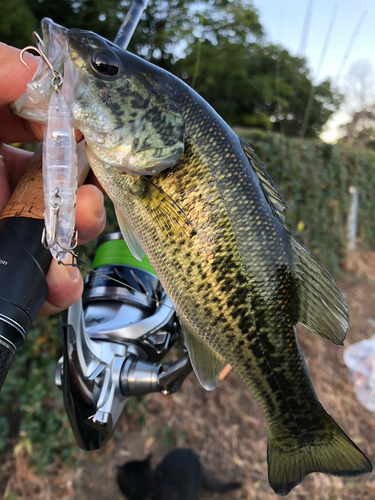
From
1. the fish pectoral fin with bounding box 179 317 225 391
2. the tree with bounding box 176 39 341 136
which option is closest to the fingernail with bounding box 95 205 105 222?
the fish pectoral fin with bounding box 179 317 225 391

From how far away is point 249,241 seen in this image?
3.48ft

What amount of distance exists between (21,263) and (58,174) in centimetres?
29

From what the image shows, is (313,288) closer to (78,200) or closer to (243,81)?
(78,200)

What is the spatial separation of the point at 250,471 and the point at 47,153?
3097 mm

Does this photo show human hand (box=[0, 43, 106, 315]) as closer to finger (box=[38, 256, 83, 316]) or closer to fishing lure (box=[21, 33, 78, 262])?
finger (box=[38, 256, 83, 316])

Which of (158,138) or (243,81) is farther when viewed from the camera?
(243,81)

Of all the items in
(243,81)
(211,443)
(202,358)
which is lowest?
(211,443)

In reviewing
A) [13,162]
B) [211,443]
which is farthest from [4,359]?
[211,443]

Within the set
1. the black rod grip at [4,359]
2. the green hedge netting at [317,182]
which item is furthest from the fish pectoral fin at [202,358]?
the green hedge netting at [317,182]

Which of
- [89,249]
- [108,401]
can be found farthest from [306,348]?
[108,401]

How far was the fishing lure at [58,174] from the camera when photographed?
857 mm

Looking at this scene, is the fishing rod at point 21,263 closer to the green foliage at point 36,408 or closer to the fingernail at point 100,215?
the fingernail at point 100,215

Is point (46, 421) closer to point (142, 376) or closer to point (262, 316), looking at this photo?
point (142, 376)

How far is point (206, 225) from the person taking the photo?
→ 1049 mm
